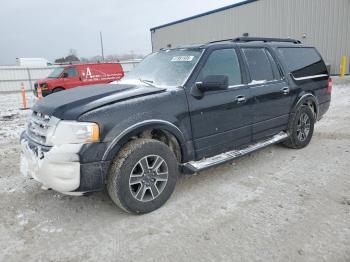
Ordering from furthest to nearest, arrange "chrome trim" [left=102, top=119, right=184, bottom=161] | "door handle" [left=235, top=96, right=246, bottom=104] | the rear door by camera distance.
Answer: the rear door → "door handle" [left=235, top=96, right=246, bottom=104] → "chrome trim" [left=102, top=119, right=184, bottom=161]

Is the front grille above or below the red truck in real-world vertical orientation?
below

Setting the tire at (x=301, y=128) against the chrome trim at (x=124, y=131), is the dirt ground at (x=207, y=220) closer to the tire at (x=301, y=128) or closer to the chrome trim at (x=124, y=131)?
the tire at (x=301, y=128)

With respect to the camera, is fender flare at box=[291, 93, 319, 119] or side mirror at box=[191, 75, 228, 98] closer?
side mirror at box=[191, 75, 228, 98]

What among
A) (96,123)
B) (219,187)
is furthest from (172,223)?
(96,123)

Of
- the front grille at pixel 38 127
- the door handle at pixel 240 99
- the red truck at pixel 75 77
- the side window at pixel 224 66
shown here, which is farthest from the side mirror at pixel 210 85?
the red truck at pixel 75 77

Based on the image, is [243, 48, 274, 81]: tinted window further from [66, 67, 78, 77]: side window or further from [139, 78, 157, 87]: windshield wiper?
[66, 67, 78, 77]: side window

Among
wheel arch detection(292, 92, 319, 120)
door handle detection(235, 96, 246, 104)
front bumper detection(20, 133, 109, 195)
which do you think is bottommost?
front bumper detection(20, 133, 109, 195)

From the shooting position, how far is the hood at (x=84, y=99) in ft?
9.31

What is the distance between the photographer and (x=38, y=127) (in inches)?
123


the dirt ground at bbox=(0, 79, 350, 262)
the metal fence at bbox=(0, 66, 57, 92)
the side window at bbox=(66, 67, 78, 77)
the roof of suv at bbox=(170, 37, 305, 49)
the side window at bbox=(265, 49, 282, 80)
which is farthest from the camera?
the metal fence at bbox=(0, 66, 57, 92)

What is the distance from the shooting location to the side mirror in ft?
10.9

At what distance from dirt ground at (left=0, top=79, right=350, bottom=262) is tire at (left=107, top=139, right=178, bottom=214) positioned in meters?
0.16

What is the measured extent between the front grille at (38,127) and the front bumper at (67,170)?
0.13 metres

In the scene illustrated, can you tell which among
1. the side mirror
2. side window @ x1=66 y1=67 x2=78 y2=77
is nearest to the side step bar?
the side mirror
